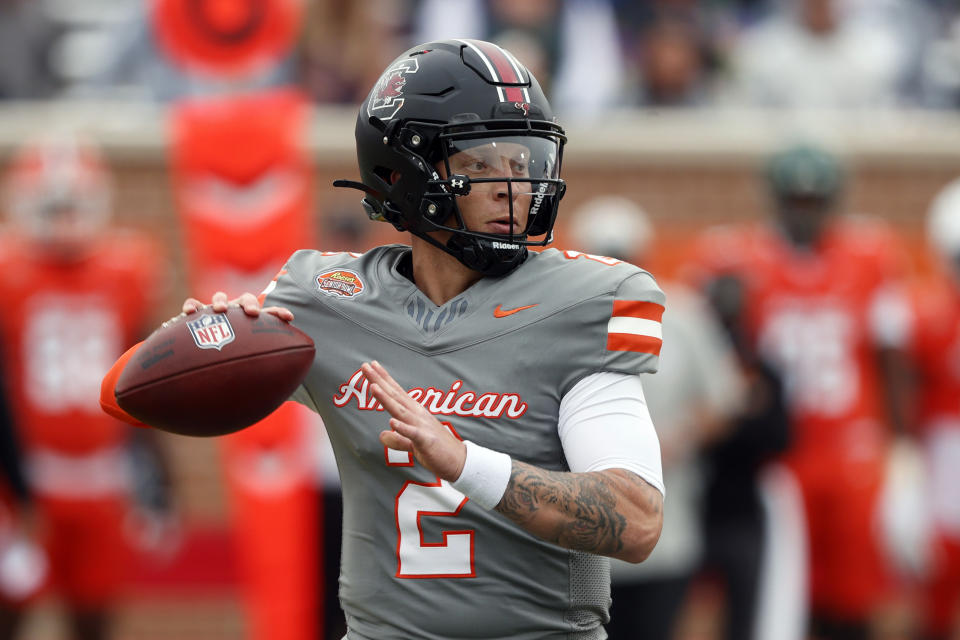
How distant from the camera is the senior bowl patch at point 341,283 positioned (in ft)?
8.73

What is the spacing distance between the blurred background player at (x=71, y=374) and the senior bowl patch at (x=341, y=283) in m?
3.96

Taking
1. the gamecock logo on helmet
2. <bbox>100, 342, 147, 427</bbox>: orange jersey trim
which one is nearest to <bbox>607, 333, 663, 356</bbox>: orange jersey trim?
the gamecock logo on helmet

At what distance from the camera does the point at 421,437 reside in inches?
88.5

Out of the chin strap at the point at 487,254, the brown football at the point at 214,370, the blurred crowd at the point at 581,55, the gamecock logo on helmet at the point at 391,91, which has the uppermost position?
the gamecock logo on helmet at the point at 391,91

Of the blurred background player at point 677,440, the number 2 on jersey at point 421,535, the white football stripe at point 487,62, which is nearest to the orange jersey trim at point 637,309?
the number 2 on jersey at point 421,535

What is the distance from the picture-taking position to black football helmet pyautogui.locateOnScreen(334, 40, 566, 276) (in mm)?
2602

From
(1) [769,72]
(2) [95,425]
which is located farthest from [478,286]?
(1) [769,72]

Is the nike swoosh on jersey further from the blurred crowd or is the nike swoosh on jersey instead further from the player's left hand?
the blurred crowd

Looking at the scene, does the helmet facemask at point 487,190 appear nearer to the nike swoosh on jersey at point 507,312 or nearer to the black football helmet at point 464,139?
the black football helmet at point 464,139

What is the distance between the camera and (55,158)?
6.63m

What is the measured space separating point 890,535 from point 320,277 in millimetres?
4511

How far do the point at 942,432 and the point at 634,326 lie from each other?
4138 millimetres

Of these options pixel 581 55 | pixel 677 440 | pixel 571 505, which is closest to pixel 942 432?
pixel 677 440

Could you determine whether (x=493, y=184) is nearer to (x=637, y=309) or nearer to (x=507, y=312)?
(x=507, y=312)
